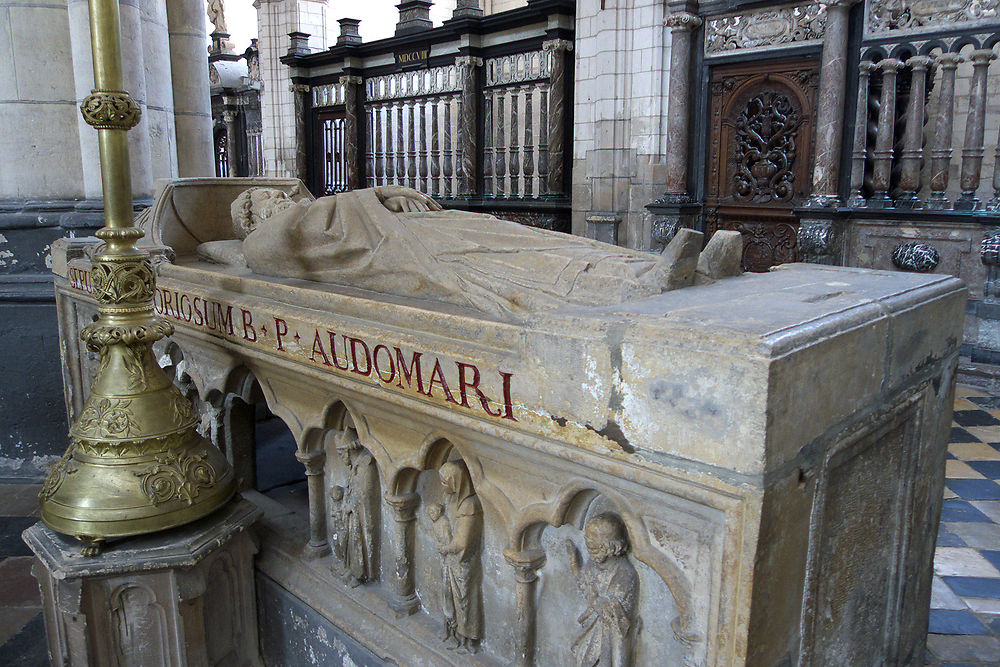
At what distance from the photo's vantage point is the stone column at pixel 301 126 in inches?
441

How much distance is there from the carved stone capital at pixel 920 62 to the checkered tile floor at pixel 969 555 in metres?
2.52

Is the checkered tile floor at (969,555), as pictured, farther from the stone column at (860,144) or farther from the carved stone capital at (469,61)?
the carved stone capital at (469,61)

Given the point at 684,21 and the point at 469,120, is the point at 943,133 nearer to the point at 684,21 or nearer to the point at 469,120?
the point at 684,21

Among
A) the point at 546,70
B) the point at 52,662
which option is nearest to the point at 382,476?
the point at 52,662

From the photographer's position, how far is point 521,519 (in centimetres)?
167

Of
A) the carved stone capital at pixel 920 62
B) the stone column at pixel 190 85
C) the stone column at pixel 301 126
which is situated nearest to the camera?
the stone column at pixel 190 85

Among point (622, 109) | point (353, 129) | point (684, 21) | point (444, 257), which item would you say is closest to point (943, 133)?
point (684, 21)

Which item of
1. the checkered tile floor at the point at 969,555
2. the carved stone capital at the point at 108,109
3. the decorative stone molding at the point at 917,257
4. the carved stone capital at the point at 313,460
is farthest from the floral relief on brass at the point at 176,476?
the decorative stone molding at the point at 917,257

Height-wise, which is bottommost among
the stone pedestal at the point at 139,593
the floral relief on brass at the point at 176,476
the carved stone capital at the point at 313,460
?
the stone pedestal at the point at 139,593

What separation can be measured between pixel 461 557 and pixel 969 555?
2.18 meters

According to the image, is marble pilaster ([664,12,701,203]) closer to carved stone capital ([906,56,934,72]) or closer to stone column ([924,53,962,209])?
carved stone capital ([906,56,934,72])

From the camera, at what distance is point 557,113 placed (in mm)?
8086

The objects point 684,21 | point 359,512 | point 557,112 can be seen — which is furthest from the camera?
point 557,112

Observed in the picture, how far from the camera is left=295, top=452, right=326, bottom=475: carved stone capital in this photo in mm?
2383
